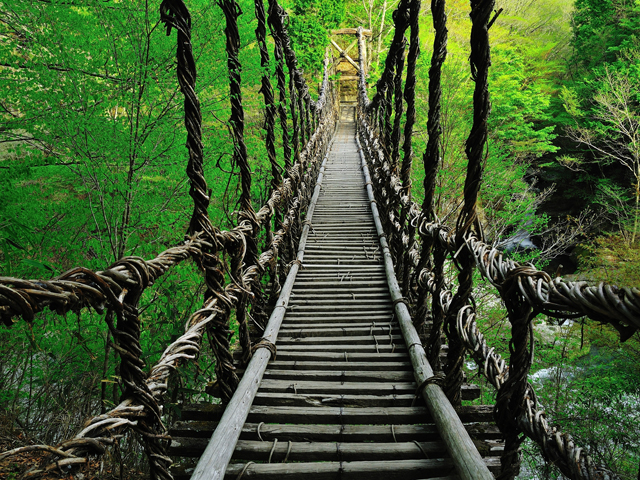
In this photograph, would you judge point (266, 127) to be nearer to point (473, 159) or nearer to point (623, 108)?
point (473, 159)

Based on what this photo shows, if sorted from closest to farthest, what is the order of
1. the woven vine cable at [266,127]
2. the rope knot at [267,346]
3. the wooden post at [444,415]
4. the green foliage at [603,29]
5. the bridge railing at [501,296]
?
the bridge railing at [501,296]
the wooden post at [444,415]
the rope knot at [267,346]
the woven vine cable at [266,127]
the green foliage at [603,29]

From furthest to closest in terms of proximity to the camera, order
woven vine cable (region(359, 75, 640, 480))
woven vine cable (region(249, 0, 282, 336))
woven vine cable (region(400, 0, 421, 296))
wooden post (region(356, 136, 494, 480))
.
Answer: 1. woven vine cable (region(249, 0, 282, 336))
2. woven vine cable (region(400, 0, 421, 296))
3. wooden post (region(356, 136, 494, 480))
4. woven vine cable (region(359, 75, 640, 480))

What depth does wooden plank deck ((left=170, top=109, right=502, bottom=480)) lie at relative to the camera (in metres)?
1.59

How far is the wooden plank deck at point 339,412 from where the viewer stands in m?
1.59

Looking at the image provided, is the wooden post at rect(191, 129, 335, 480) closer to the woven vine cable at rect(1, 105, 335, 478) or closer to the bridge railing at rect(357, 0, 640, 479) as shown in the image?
the woven vine cable at rect(1, 105, 335, 478)

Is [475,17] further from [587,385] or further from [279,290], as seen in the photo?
[587,385]

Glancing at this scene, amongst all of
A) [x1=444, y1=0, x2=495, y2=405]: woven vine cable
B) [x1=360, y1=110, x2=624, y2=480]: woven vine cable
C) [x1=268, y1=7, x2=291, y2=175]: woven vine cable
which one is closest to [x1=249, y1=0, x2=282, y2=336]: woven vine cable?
[x1=268, y1=7, x2=291, y2=175]: woven vine cable

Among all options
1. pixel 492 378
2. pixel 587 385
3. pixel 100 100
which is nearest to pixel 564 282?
pixel 492 378

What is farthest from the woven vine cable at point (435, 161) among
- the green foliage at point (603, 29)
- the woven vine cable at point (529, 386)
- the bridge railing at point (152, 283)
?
the green foliage at point (603, 29)

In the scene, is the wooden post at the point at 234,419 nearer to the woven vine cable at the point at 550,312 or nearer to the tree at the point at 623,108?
the woven vine cable at the point at 550,312

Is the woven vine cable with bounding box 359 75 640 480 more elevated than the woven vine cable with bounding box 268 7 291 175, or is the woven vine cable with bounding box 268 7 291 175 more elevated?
the woven vine cable with bounding box 268 7 291 175

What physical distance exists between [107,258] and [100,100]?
1.50m

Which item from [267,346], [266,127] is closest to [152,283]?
[267,346]

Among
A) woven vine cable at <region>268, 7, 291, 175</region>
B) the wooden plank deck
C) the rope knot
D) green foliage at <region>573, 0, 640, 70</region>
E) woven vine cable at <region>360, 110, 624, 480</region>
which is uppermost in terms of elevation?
green foliage at <region>573, 0, 640, 70</region>
